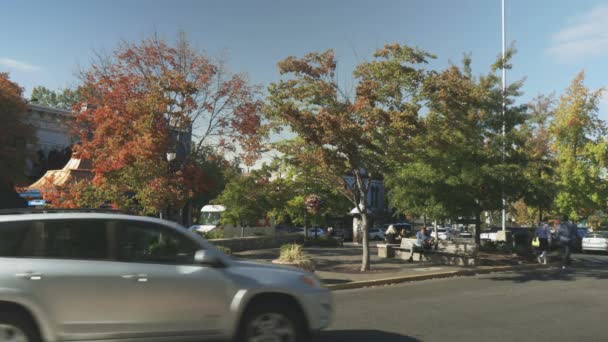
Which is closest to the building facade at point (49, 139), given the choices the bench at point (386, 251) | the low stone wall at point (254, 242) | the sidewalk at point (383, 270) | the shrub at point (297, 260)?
the low stone wall at point (254, 242)

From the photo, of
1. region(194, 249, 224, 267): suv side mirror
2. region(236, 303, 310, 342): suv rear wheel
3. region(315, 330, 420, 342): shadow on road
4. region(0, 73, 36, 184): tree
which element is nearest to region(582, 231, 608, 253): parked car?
region(315, 330, 420, 342): shadow on road

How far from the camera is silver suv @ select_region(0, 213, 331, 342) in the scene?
16.8ft

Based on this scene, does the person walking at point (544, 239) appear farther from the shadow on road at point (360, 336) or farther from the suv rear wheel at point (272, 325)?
the suv rear wheel at point (272, 325)

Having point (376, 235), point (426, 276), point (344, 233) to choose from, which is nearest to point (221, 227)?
point (376, 235)

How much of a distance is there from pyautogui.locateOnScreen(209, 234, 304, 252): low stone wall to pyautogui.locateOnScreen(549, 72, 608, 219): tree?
20947 millimetres

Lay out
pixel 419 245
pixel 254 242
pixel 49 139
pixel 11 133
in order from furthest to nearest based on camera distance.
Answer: pixel 49 139 → pixel 11 133 → pixel 254 242 → pixel 419 245

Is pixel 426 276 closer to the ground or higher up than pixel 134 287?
closer to the ground

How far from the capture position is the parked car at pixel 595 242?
97.3 feet

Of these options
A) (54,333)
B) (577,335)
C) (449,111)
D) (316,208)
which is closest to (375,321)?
(577,335)

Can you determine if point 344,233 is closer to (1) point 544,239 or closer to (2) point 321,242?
(2) point 321,242

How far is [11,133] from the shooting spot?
29.2 m

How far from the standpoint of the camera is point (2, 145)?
2914 centimetres

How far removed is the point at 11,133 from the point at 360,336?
91.2 ft

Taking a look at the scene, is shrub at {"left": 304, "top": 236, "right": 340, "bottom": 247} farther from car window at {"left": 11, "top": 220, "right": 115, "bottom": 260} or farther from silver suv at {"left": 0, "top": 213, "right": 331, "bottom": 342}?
car window at {"left": 11, "top": 220, "right": 115, "bottom": 260}
